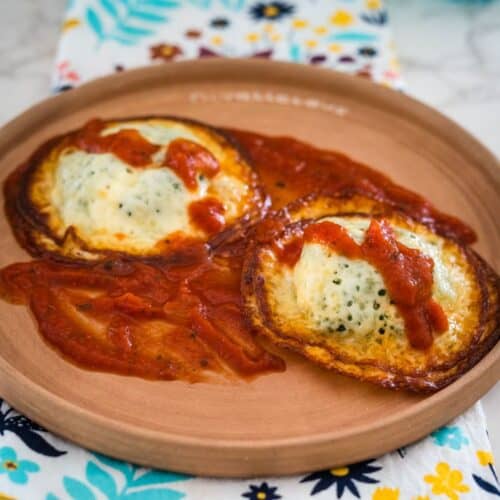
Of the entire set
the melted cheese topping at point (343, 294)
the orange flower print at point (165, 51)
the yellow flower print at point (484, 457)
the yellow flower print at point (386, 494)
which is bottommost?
the yellow flower print at point (484, 457)

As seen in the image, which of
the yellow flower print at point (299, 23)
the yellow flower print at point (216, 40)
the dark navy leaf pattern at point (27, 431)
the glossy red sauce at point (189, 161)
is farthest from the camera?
the yellow flower print at point (299, 23)

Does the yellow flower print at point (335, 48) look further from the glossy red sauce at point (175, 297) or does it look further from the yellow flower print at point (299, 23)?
the glossy red sauce at point (175, 297)

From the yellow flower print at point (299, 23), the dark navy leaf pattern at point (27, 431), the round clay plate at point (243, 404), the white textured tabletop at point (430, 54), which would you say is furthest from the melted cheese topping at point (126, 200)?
the yellow flower print at point (299, 23)

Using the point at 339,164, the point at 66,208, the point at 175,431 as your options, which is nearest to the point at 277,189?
the point at 339,164

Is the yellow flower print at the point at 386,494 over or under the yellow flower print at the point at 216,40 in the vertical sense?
under

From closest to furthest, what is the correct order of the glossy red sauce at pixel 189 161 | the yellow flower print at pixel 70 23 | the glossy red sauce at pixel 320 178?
the glossy red sauce at pixel 189 161, the glossy red sauce at pixel 320 178, the yellow flower print at pixel 70 23

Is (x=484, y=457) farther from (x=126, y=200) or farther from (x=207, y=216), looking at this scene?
(x=126, y=200)
